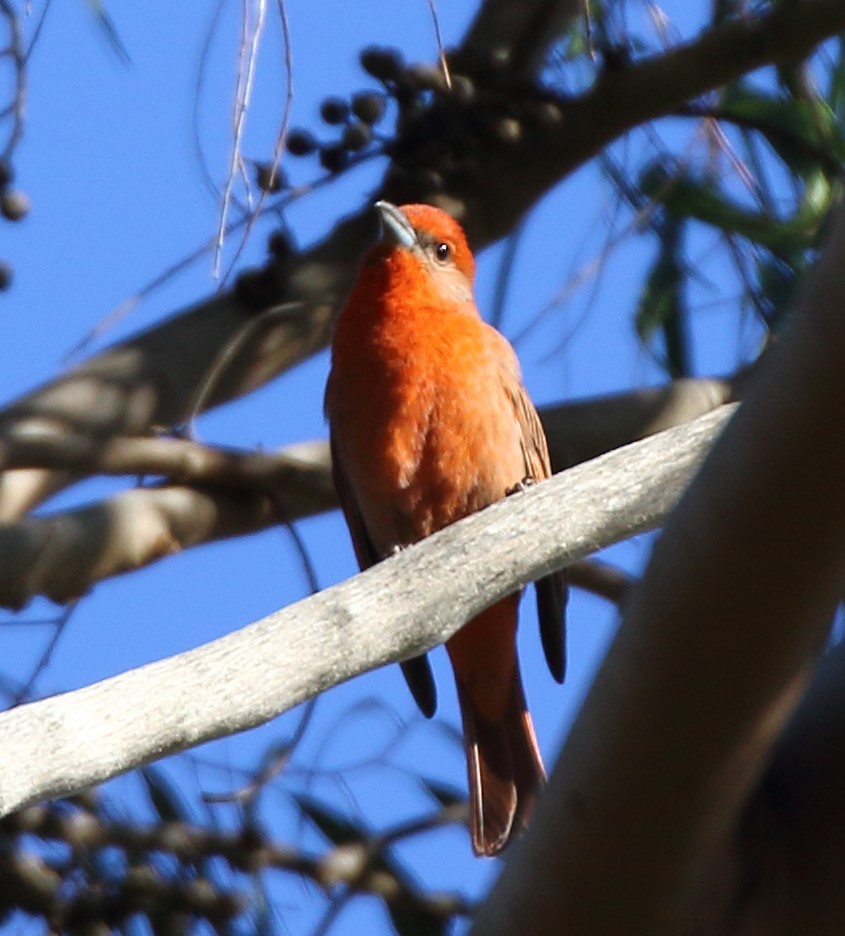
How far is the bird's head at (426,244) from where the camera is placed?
4926mm

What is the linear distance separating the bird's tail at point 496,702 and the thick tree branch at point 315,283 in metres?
0.91

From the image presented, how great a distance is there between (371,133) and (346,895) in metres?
1.99

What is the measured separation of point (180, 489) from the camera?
418 cm

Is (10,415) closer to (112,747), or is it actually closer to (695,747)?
(112,747)

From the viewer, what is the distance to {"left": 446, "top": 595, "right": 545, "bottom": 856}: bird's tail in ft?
15.9

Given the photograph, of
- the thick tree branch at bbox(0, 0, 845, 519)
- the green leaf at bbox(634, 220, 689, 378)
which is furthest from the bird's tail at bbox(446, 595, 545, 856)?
the thick tree branch at bbox(0, 0, 845, 519)

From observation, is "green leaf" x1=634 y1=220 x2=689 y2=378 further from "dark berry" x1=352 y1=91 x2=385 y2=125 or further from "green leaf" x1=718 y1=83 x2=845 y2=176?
"dark berry" x1=352 y1=91 x2=385 y2=125

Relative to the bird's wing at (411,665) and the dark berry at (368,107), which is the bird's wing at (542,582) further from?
the dark berry at (368,107)

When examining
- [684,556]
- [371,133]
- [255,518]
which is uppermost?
[371,133]

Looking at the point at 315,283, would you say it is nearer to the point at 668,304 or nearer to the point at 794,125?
the point at 668,304

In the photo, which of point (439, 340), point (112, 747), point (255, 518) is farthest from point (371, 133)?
point (112, 747)

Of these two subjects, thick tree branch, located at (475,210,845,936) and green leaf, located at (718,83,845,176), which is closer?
thick tree branch, located at (475,210,845,936)

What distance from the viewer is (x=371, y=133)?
4.54m

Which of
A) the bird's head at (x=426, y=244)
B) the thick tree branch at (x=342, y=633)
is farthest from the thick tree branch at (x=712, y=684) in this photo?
the bird's head at (x=426, y=244)
